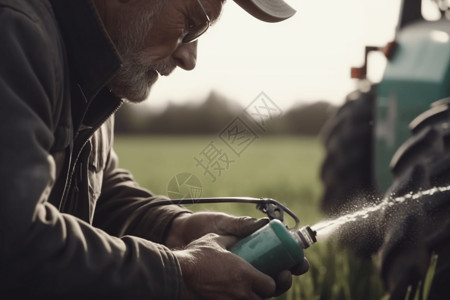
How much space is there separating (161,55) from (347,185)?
8.19 feet

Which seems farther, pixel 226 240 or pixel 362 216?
pixel 362 216

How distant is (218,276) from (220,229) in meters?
0.33

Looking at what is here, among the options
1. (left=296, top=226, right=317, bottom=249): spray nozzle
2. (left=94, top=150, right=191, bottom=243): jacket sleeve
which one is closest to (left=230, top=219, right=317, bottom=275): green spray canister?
(left=296, top=226, right=317, bottom=249): spray nozzle

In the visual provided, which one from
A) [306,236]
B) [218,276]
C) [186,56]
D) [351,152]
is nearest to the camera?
[218,276]

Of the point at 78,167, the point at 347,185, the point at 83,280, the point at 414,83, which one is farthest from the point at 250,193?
the point at 83,280

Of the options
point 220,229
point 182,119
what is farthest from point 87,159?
point 182,119

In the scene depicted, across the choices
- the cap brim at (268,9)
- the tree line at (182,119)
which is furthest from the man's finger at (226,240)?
the tree line at (182,119)

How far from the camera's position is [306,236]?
1.87 metres

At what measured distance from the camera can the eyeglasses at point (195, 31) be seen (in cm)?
196

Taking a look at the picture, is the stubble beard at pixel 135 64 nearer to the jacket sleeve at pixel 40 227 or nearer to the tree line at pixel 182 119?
the jacket sleeve at pixel 40 227

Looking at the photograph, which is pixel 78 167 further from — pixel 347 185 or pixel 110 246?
pixel 347 185

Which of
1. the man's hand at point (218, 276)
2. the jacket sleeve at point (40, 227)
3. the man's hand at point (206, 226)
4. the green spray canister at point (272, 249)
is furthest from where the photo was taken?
the man's hand at point (206, 226)

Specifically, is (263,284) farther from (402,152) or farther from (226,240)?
(402,152)

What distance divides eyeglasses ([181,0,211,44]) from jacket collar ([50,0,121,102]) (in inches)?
10.3
